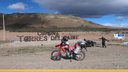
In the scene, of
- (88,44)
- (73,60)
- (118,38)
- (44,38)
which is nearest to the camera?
(73,60)

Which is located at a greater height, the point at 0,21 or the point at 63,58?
the point at 0,21

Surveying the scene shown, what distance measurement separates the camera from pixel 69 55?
16.6 m

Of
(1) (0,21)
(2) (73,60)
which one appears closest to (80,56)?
(2) (73,60)

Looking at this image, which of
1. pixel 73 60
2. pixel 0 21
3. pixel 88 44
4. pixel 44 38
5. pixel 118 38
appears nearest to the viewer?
pixel 73 60

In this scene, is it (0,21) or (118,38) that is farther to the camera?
(0,21)

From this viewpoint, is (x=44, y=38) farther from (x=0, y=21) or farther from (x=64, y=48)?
(x=0, y=21)

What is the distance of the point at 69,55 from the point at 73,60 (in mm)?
385

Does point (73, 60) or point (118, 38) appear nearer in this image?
point (73, 60)

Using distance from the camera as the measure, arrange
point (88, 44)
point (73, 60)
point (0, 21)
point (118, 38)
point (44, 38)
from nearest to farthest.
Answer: point (73, 60) < point (88, 44) < point (44, 38) < point (118, 38) < point (0, 21)

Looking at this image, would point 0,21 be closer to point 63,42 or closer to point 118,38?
point 118,38

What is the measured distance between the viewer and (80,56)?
16.5 metres

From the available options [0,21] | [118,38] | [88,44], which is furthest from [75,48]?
[0,21]

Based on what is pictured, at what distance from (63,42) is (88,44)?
44.5 ft

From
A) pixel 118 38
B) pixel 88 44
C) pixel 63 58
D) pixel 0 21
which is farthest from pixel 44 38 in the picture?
pixel 0 21
